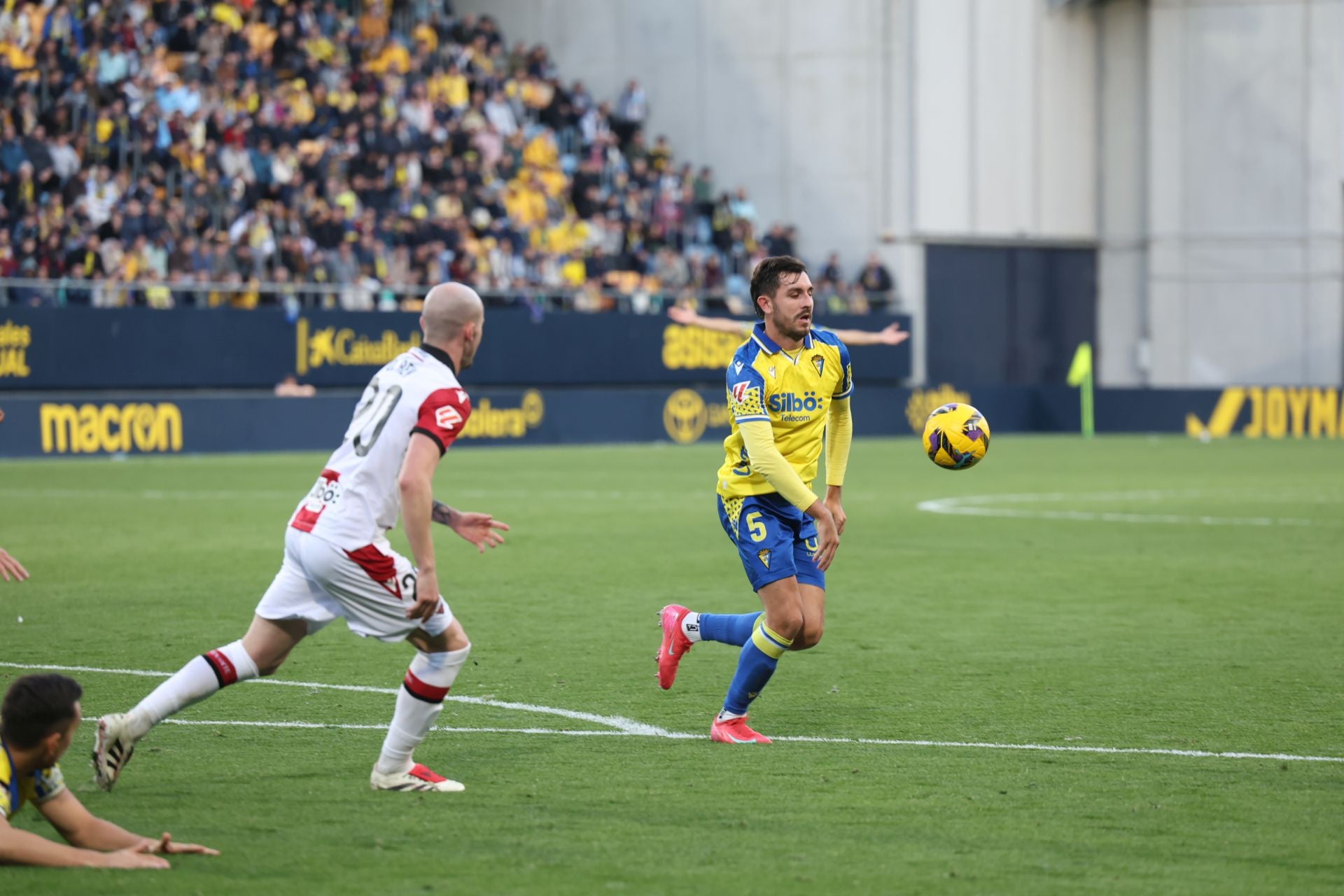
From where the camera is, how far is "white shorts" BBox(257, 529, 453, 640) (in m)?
6.55

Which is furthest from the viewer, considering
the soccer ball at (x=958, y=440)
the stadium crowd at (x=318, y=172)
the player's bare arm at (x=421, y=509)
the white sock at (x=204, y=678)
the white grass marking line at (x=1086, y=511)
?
the stadium crowd at (x=318, y=172)

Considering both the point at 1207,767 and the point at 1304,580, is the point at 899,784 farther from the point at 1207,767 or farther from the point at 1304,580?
the point at 1304,580

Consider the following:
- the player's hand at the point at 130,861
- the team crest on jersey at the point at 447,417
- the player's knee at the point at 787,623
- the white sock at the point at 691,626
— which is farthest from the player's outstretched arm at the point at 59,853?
the white sock at the point at 691,626

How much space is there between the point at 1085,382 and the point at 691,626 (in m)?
36.3

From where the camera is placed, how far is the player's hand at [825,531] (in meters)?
7.75

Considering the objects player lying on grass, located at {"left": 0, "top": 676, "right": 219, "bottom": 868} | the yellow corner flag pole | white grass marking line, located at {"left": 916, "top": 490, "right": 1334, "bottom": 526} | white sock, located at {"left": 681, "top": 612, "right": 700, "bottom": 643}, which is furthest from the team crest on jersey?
the yellow corner flag pole

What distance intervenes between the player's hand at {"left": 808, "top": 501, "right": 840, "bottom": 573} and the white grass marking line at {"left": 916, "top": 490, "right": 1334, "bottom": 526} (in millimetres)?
12702

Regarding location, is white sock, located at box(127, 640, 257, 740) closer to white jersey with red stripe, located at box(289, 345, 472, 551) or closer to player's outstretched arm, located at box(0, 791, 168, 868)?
white jersey with red stripe, located at box(289, 345, 472, 551)

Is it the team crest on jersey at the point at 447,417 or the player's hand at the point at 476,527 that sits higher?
the team crest on jersey at the point at 447,417

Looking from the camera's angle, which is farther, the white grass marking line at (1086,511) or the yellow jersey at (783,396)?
the white grass marking line at (1086,511)

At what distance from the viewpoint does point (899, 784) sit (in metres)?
7.07

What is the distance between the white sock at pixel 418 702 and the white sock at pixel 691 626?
6.99 feet

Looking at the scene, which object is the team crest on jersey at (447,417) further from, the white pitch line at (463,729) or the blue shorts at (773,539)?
the white pitch line at (463,729)

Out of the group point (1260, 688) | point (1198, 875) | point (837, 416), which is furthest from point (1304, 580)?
point (1198, 875)
